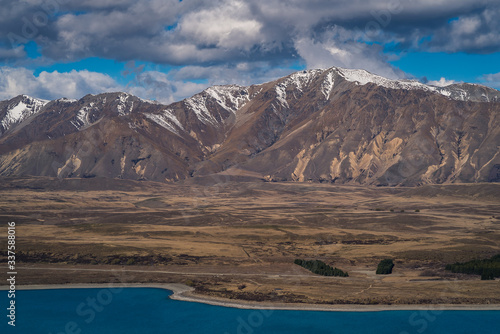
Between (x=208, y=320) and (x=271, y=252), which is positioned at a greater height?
(x=271, y=252)

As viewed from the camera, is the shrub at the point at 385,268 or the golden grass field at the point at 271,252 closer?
the golden grass field at the point at 271,252

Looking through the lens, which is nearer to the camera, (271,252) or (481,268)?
(481,268)

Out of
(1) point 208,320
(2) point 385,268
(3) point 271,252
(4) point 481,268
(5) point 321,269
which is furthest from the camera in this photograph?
(3) point 271,252

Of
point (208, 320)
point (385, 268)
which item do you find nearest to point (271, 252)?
point (385, 268)

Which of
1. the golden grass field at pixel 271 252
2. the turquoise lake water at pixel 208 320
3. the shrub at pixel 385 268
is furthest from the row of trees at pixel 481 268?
the turquoise lake water at pixel 208 320

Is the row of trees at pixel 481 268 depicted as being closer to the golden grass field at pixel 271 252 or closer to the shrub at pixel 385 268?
the golden grass field at pixel 271 252

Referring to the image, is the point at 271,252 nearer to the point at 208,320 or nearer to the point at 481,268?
A: the point at 481,268

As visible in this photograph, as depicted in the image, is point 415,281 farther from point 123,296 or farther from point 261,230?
point 261,230
